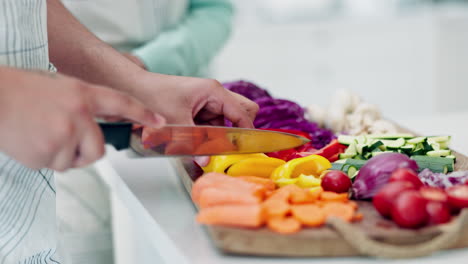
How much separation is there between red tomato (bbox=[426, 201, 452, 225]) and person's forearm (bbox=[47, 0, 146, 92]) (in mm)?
597

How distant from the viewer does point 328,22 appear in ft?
13.0

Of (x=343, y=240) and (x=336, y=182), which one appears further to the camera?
(x=336, y=182)

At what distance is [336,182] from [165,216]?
10.8 inches

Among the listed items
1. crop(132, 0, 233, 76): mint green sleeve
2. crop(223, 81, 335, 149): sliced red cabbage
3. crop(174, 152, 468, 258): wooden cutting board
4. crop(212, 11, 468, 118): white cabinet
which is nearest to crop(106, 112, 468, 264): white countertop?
crop(174, 152, 468, 258): wooden cutting board

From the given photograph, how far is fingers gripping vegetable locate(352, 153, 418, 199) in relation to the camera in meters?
0.86

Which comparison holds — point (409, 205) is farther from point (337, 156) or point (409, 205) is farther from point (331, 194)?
point (337, 156)

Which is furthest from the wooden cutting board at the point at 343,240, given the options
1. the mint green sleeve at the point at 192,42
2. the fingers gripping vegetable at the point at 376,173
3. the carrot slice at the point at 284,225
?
the mint green sleeve at the point at 192,42

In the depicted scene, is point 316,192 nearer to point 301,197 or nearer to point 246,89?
point 301,197

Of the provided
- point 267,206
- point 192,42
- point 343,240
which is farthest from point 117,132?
point 192,42

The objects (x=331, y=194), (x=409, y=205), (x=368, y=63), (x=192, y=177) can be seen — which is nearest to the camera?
(x=409, y=205)

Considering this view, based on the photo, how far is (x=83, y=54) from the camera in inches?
44.3

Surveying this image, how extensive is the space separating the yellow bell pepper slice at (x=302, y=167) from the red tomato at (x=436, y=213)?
0.85 feet

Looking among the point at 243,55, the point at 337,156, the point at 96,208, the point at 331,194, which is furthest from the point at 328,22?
the point at 331,194

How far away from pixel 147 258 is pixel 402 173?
0.55 meters
